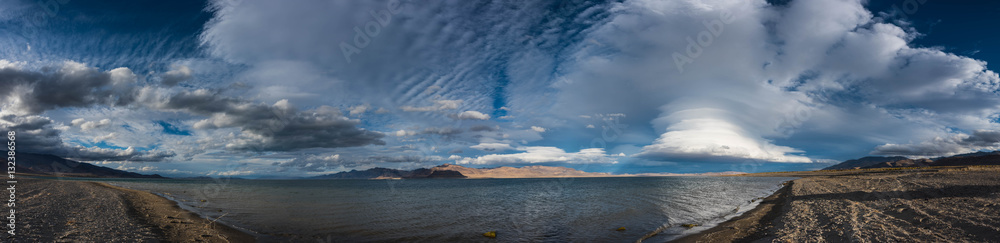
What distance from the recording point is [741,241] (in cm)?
1767

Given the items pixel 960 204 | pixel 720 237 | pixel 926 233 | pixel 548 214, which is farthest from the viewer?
pixel 548 214

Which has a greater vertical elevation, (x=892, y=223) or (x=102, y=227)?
(x=102, y=227)

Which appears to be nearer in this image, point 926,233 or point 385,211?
point 926,233

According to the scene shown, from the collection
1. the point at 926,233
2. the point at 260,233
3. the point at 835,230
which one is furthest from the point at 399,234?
the point at 926,233

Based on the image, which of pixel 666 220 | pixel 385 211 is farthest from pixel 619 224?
pixel 385 211

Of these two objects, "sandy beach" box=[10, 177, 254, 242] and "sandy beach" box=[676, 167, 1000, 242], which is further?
"sandy beach" box=[10, 177, 254, 242]

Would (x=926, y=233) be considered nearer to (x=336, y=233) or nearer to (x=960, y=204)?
(x=960, y=204)

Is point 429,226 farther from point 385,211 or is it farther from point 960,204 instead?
point 960,204

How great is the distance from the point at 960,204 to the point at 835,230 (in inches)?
490

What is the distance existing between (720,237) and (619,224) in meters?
8.58

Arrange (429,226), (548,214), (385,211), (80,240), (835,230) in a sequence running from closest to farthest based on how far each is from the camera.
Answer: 1. (80,240)
2. (835,230)
3. (429,226)
4. (548,214)
5. (385,211)

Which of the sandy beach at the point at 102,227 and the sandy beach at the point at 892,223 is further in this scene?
the sandy beach at the point at 102,227

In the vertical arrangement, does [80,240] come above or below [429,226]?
above

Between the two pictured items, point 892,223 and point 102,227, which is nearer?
point 892,223
